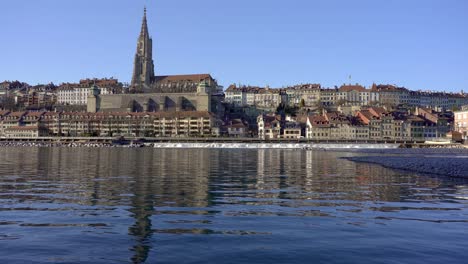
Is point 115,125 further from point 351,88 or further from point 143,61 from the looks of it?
point 351,88

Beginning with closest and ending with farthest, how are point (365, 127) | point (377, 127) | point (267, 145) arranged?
point (267, 145) < point (365, 127) < point (377, 127)

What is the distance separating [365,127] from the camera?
138 metres

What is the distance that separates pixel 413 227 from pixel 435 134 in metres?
137

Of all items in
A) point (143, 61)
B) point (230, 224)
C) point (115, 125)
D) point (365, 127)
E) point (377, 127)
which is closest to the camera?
point (230, 224)

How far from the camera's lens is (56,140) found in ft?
471

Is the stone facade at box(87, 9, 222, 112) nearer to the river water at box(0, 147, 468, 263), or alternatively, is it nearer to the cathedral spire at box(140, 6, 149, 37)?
the cathedral spire at box(140, 6, 149, 37)

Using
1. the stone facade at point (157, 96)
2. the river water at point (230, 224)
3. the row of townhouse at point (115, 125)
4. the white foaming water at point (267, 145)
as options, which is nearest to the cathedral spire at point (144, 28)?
the stone facade at point (157, 96)

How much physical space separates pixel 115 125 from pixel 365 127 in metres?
72.0

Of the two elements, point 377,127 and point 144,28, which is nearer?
point 377,127

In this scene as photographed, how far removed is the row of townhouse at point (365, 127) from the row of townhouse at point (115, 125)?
19032 mm

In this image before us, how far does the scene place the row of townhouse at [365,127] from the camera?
136 m

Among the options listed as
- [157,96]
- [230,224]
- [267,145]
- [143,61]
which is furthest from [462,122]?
[143,61]

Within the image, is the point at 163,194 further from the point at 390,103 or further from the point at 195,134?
the point at 390,103

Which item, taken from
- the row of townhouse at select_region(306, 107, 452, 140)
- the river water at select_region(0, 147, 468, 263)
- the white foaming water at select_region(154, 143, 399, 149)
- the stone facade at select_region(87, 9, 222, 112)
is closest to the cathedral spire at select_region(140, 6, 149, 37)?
the stone facade at select_region(87, 9, 222, 112)
